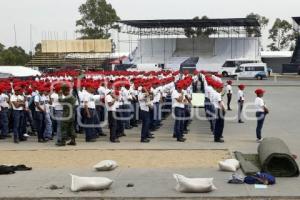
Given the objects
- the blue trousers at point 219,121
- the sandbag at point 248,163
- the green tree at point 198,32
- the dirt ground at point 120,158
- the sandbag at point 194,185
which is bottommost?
the dirt ground at point 120,158

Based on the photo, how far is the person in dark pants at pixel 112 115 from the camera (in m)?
16.2

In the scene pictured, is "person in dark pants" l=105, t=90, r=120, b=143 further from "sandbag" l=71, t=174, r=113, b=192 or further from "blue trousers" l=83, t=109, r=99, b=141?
"sandbag" l=71, t=174, r=113, b=192

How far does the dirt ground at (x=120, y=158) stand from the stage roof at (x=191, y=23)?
57.7 metres

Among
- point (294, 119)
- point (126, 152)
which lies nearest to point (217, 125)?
point (126, 152)

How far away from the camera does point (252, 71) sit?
5953 centimetres

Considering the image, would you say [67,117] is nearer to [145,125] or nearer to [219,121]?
[145,125]

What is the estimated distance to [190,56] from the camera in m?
80.6

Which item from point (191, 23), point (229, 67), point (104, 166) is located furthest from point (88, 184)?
point (191, 23)

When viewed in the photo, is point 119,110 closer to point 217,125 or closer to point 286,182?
point 217,125

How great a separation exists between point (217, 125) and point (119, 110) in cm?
308

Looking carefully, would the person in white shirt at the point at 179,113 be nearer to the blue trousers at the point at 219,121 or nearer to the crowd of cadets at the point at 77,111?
the crowd of cadets at the point at 77,111

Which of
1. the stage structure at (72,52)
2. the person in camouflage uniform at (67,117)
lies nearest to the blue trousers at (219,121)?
the person in camouflage uniform at (67,117)

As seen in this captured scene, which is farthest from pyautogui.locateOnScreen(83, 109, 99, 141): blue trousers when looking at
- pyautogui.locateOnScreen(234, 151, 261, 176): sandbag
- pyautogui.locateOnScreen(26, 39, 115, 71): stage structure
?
pyautogui.locateOnScreen(26, 39, 115, 71): stage structure

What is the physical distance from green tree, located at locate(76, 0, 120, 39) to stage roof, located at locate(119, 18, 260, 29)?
2013cm
